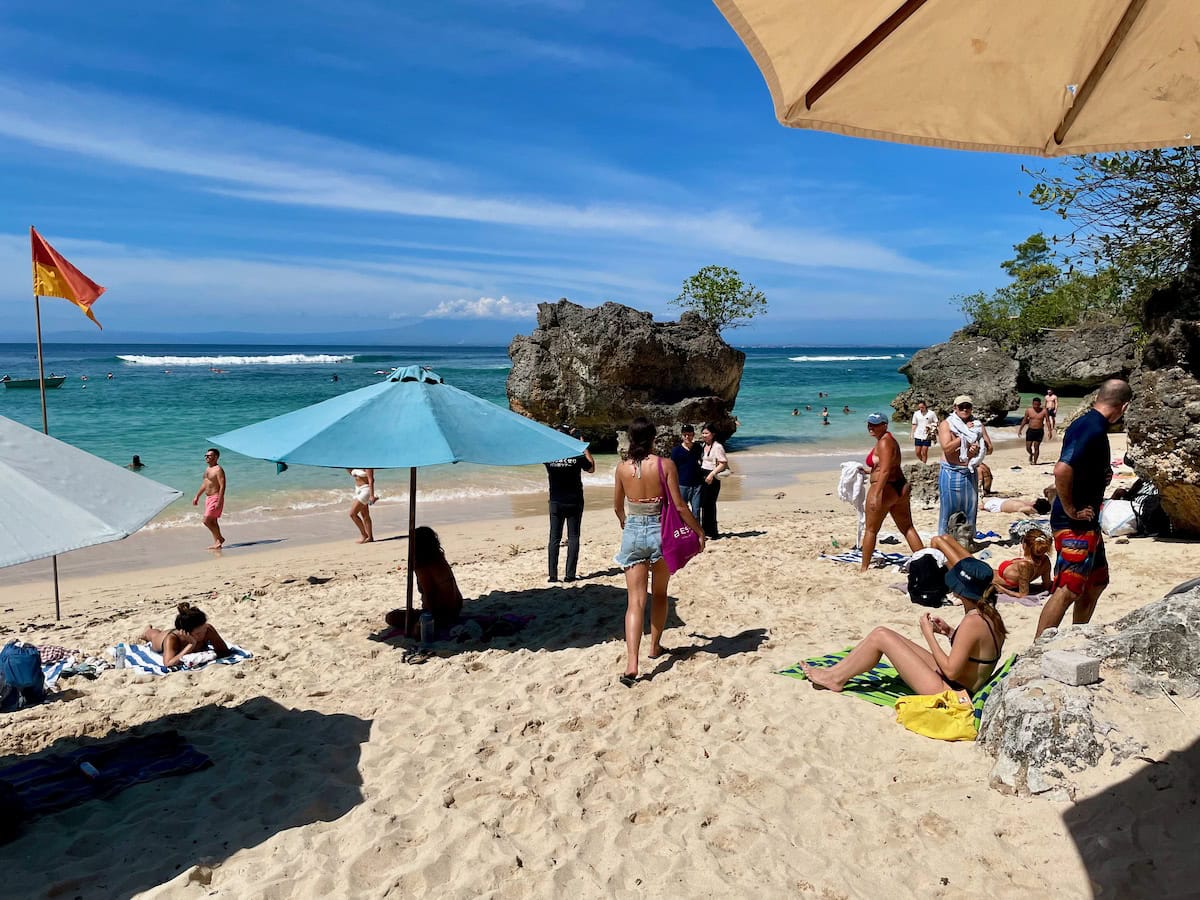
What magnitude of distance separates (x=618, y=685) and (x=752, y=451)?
66.0ft

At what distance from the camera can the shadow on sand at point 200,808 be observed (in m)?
3.50

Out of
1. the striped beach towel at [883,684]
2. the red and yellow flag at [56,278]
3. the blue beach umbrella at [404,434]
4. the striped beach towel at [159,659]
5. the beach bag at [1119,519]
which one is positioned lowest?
the striped beach towel at [159,659]

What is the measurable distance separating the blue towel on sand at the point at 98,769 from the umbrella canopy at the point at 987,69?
4.57 meters

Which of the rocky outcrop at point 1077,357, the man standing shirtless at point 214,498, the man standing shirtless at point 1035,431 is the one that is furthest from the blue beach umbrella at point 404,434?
the rocky outcrop at point 1077,357

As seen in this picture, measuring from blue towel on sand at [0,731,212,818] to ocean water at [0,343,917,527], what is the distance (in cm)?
220

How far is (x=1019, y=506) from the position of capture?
11227 mm

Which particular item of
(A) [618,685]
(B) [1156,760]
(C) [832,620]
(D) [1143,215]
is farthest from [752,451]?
(B) [1156,760]

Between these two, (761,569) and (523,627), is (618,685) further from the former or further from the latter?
(761,569)

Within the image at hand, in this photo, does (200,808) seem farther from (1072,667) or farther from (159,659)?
(1072,667)

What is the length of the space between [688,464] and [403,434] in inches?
185

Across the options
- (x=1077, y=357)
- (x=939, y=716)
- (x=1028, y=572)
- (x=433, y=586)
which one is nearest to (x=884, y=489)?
(x=1028, y=572)

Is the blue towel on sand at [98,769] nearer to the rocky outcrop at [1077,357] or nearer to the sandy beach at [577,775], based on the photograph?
the sandy beach at [577,775]

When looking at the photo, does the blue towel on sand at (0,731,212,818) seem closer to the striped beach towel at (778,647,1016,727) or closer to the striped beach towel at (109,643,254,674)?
the striped beach towel at (109,643,254,674)

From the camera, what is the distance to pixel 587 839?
3.70 metres
